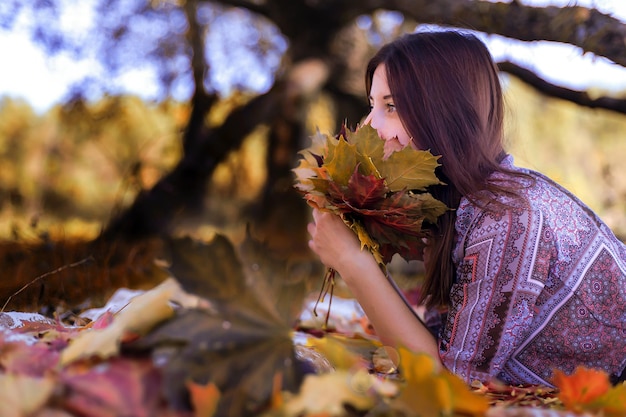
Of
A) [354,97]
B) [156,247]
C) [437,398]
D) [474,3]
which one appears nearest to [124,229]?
[156,247]

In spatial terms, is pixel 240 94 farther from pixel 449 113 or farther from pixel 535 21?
pixel 449 113

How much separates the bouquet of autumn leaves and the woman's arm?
46 millimetres

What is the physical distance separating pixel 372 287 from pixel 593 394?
49 cm

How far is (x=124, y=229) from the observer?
3.55 m

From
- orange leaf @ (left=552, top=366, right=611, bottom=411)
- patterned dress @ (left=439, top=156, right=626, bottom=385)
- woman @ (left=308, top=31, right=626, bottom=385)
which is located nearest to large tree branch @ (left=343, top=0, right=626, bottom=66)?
woman @ (left=308, top=31, right=626, bottom=385)

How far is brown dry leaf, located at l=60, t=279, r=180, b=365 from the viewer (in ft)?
2.50

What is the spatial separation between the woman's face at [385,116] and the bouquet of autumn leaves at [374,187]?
0.71 ft

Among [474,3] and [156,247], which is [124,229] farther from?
[474,3]

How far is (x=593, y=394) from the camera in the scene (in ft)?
2.70

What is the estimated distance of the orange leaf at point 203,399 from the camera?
67cm

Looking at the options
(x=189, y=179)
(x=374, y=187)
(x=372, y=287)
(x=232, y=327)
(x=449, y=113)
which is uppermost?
(x=449, y=113)

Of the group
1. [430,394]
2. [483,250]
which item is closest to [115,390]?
[430,394]

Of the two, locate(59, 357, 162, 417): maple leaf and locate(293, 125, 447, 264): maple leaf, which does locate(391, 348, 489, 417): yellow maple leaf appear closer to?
locate(59, 357, 162, 417): maple leaf

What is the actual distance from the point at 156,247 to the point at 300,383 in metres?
2.67
